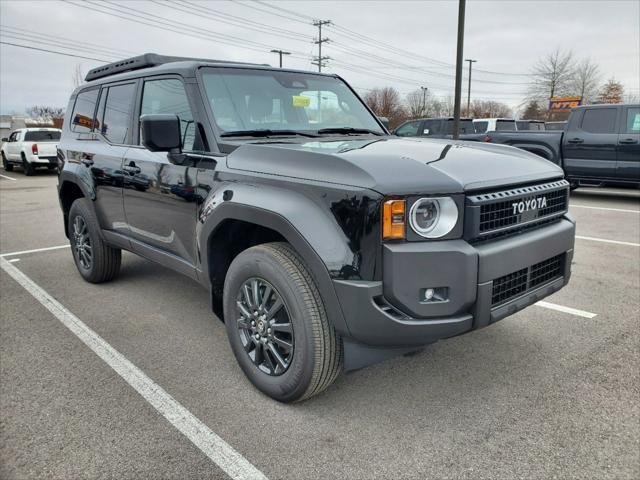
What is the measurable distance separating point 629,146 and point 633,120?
1.86 ft

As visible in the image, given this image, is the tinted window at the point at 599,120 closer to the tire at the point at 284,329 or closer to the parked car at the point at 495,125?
the parked car at the point at 495,125

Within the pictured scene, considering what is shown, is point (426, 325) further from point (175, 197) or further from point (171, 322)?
point (171, 322)

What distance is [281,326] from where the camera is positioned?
268 centimetres

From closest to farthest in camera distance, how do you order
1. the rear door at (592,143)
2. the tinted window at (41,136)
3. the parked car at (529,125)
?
the rear door at (592,143), the parked car at (529,125), the tinted window at (41,136)

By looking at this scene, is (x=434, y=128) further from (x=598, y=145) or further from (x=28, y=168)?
(x=28, y=168)

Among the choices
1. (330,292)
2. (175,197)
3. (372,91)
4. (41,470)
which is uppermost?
(372,91)

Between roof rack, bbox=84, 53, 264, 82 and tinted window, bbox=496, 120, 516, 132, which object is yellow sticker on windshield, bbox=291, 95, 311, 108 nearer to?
roof rack, bbox=84, 53, 264, 82

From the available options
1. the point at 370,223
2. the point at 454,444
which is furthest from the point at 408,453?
the point at 370,223

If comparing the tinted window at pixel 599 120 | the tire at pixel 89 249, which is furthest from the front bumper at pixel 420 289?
the tinted window at pixel 599 120

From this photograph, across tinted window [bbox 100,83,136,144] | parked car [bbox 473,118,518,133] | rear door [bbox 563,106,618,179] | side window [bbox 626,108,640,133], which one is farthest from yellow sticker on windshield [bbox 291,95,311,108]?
parked car [bbox 473,118,518,133]

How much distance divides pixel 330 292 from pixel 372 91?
75.2 metres

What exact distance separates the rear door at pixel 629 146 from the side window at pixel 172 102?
9.65 metres

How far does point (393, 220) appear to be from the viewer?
88.5 inches

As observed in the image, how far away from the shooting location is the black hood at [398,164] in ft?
7.60
